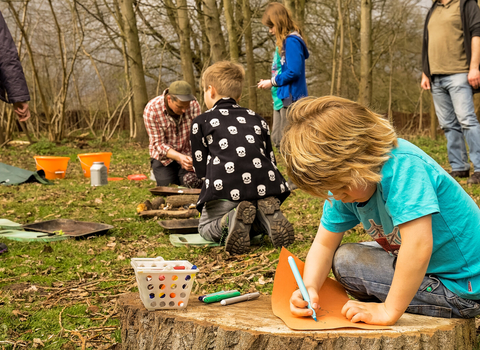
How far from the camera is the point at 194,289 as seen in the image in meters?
2.61

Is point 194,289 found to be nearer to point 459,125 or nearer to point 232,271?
point 232,271

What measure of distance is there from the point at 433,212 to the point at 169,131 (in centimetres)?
460

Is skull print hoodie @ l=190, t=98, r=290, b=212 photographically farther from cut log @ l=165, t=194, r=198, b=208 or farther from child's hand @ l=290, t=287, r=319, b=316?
child's hand @ l=290, t=287, r=319, b=316

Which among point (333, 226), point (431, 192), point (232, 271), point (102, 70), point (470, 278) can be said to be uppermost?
point (102, 70)

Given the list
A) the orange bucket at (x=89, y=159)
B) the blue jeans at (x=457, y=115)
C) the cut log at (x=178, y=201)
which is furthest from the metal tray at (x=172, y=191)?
the blue jeans at (x=457, y=115)

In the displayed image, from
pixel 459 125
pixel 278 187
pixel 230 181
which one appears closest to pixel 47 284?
pixel 230 181

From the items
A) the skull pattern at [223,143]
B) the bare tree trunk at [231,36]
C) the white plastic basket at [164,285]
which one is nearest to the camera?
the white plastic basket at [164,285]

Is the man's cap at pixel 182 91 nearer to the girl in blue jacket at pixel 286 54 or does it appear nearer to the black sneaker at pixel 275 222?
the girl in blue jacket at pixel 286 54

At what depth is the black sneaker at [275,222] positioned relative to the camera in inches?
127

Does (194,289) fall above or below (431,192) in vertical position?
below

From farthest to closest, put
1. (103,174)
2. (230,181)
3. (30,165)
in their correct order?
(30,165) → (103,174) → (230,181)

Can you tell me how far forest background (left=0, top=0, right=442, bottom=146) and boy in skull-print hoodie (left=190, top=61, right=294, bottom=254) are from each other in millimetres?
8056

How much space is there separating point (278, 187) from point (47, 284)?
1594 mm

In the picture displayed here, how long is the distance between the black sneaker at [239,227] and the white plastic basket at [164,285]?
145cm
